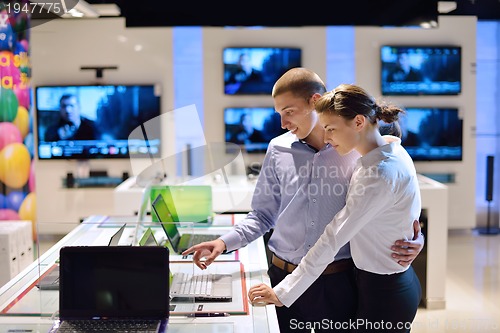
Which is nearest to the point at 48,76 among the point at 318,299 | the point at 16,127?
the point at 16,127

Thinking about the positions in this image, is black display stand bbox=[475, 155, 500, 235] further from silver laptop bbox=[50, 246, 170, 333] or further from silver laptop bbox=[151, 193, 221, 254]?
silver laptop bbox=[50, 246, 170, 333]

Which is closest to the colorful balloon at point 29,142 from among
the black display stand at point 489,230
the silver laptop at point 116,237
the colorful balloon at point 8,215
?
the colorful balloon at point 8,215

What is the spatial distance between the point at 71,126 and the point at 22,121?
0.82m

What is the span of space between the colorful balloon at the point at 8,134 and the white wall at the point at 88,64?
0.96 meters

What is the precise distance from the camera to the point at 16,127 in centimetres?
486

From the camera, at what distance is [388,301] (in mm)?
1846

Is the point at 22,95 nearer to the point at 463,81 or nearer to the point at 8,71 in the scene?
the point at 8,71

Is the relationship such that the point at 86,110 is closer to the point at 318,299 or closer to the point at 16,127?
the point at 16,127

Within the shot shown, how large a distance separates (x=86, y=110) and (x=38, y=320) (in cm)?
428

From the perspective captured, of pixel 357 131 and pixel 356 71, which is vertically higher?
pixel 356 71

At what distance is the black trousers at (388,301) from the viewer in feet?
6.05

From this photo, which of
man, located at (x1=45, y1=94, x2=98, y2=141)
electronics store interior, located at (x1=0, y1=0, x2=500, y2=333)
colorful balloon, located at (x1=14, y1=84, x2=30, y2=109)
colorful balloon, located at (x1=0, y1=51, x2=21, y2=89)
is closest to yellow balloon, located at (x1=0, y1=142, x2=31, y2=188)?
electronics store interior, located at (x1=0, y1=0, x2=500, y2=333)

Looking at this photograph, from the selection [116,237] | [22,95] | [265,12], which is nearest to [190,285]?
[116,237]

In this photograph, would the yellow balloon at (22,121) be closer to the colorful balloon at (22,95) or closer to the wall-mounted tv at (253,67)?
the colorful balloon at (22,95)
